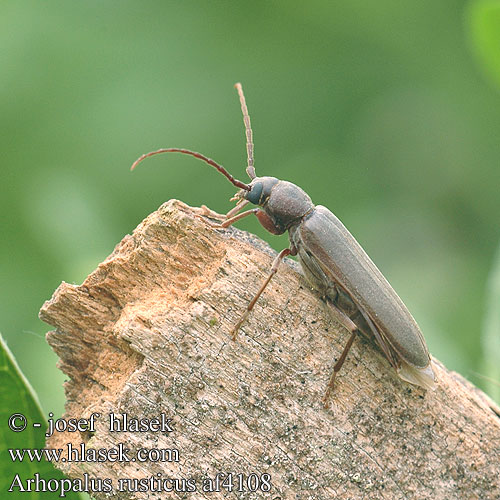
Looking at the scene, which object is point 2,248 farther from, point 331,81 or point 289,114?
point 331,81

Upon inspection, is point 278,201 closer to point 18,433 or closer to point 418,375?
point 418,375

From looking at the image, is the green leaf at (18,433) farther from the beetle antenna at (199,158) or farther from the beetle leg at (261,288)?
the beetle antenna at (199,158)

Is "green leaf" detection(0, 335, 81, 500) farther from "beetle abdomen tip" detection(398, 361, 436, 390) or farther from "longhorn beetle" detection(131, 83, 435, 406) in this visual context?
"beetle abdomen tip" detection(398, 361, 436, 390)

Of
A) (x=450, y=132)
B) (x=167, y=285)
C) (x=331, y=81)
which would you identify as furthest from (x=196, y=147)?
(x=167, y=285)

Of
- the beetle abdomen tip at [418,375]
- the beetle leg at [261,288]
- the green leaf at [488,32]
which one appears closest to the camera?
the beetle leg at [261,288]

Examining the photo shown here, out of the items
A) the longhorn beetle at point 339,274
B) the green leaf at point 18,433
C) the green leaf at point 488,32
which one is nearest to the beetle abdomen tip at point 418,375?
the longhorn beetle at point 339,274

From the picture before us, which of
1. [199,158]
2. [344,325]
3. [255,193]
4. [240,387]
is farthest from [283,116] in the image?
[240,387]

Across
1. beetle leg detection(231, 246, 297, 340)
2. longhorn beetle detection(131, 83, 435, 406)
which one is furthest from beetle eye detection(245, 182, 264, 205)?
beetle leg detection(231, 246, 297, 340)
